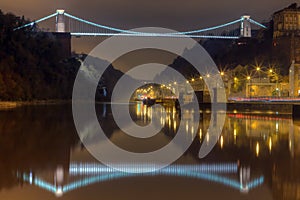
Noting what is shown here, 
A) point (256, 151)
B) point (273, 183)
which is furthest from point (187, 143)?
point (273, 183)

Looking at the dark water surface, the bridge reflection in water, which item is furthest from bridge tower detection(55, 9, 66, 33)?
the bridge reflection in water

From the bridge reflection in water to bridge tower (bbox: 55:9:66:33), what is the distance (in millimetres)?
60135

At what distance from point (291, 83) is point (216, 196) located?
40906mm

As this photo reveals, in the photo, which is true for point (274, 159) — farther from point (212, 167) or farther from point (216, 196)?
point (216, 196)

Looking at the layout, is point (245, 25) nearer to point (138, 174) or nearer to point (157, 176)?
point (138, 174)

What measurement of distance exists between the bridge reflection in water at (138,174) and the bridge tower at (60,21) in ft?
197

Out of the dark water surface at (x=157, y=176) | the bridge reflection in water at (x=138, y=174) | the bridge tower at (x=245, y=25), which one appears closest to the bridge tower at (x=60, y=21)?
the bridge tower at (x=245, y=25)

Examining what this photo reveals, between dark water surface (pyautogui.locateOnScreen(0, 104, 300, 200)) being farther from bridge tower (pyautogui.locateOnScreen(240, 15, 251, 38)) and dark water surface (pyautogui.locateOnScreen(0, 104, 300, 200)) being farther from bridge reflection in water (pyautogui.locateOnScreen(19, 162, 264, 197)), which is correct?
bridge tower (pyautogui.locateOnScreen(240, 15, 251, 38))

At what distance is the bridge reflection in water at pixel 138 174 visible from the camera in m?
5.23

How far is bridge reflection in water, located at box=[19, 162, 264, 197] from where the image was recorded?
17.2 feet

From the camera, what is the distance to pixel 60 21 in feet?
218

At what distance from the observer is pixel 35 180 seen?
5480mm

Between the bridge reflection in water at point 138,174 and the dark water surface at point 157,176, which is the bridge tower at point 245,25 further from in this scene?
the bridge reflection in water at point 138,174

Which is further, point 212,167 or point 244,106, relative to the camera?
point 244,106
